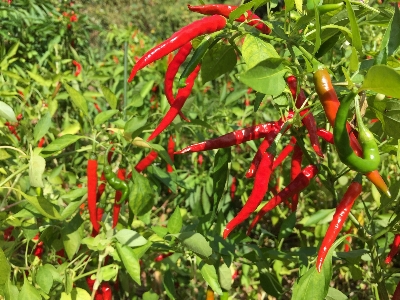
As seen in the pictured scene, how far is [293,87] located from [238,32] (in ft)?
0.62

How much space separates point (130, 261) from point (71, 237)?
0.24 m

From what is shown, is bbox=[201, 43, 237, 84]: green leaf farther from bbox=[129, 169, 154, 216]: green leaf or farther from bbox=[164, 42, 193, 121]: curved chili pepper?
bbox=[129, 169, 154, 216]: green leaf

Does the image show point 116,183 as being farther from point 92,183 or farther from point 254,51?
point 254,51

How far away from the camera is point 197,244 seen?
1.17 meters

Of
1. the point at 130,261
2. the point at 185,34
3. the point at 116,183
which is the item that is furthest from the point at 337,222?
the point at 116,183

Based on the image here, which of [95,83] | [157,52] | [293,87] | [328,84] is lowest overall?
[95,83]

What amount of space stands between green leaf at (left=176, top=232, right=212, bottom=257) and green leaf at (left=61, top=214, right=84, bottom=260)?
357mm

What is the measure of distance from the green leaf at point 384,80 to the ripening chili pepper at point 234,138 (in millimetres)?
375

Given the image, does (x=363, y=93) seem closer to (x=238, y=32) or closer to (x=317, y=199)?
(x=238, y=32)

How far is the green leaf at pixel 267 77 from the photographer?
678 mm

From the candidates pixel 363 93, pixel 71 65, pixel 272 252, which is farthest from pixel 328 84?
pixel 71 65

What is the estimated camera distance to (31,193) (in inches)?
63.3

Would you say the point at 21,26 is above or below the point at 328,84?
below

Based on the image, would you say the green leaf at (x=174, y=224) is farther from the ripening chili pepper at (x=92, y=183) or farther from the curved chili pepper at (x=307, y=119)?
the curved chili pepper at (x=307, y=119)
